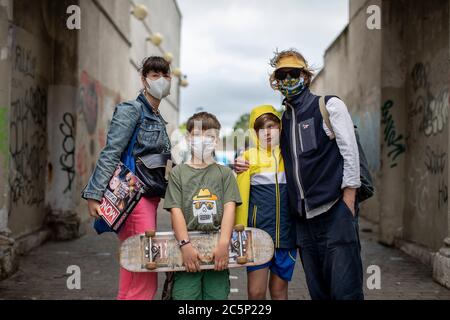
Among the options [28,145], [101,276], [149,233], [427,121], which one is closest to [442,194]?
[427,121]

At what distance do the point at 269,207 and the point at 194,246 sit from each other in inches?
24.7

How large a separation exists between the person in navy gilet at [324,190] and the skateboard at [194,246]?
0.35 metres

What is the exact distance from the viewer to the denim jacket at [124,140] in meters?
3.25

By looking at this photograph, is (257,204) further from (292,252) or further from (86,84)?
(86,84)

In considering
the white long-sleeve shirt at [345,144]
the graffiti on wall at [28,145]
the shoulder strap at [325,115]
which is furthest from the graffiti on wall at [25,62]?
the white long-sleeve shirt at [345,144]

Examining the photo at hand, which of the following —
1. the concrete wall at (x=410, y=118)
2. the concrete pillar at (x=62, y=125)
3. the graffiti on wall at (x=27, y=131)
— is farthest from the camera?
the concrete pillar at (x=62, y=125)

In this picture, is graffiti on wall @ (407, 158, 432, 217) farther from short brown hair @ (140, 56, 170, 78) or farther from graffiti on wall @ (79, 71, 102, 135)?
graffiti on wall @ (79, 71, 102, 135)

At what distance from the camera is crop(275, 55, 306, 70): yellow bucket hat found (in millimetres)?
3471

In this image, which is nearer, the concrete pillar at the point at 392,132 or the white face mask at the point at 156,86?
the white face mask at the point at 156,86

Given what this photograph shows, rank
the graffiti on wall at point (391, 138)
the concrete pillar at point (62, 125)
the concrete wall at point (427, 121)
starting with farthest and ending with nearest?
the concrete pillar at point (62, 125)
the graffiti on wall at point (391, 138)
the concrete wall at point (427, 121)

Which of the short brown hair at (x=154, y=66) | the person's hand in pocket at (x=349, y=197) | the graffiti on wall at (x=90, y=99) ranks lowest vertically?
the person's hand in pocket at (x=349, y=197)

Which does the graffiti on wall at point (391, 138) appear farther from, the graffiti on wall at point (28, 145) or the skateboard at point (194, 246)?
the skateboard at point (194, 246)

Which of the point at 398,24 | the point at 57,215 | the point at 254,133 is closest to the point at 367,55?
the point at 398,24

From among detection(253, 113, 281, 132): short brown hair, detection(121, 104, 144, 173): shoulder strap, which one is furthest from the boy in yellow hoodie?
detection(121, 104, 144, 173): shoulder strap
